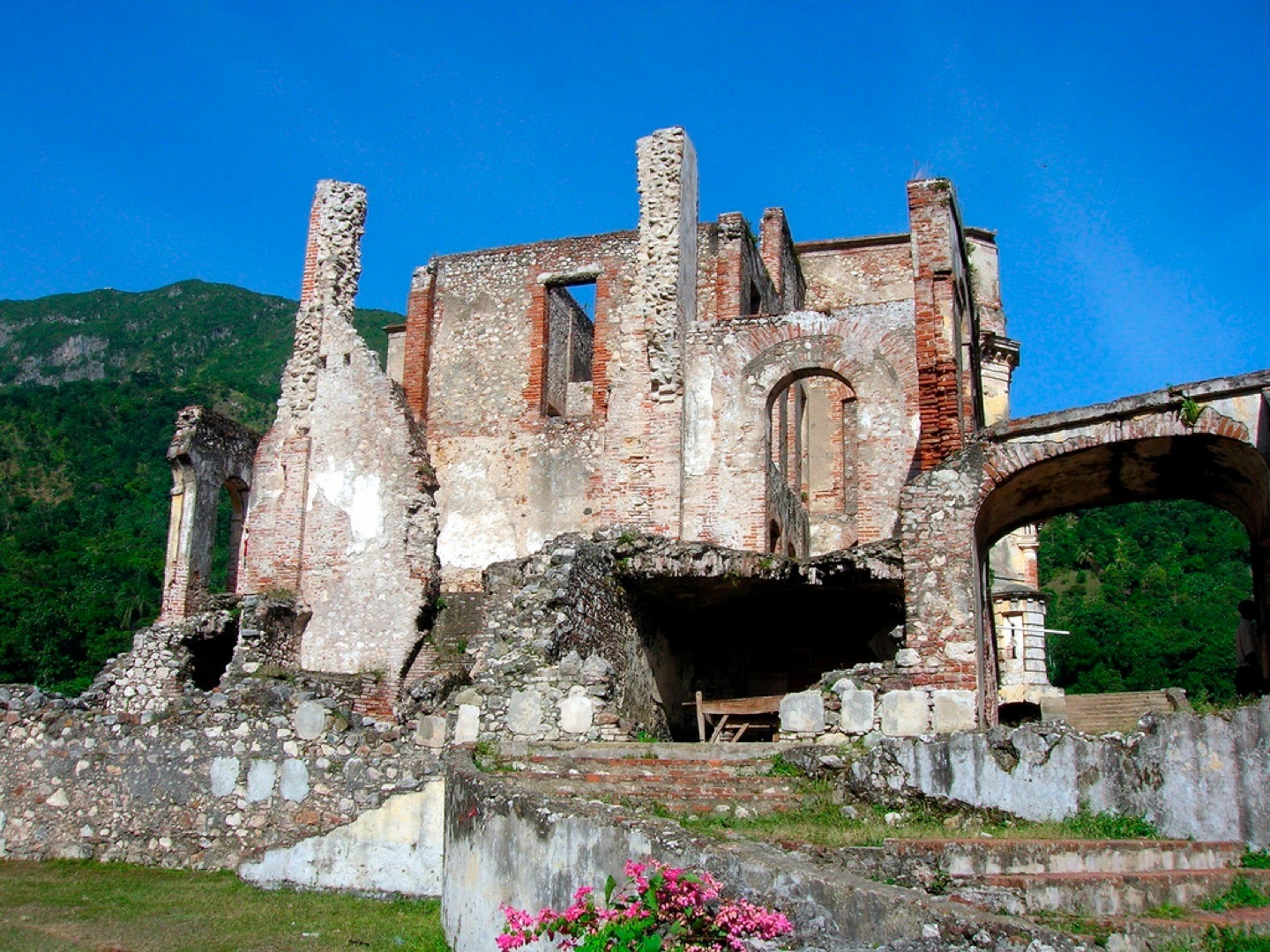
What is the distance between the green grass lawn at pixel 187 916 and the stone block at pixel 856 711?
233 inches

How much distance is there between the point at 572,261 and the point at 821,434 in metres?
6.55

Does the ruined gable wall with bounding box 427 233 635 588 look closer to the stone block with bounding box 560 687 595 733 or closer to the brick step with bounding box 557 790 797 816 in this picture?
the stone block with bounding box 560 687 595 733

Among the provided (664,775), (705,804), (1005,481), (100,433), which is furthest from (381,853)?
(100,433)

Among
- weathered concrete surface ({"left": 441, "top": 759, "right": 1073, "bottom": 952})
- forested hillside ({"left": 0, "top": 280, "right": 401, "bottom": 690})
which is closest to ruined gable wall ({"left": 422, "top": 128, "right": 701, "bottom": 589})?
weathered concrete surface ({"left": 441, "top": 759, "right": 1073, "bottom": 952})

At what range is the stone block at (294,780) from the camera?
1198cm

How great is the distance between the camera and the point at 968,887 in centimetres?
768

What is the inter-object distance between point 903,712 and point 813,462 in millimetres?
11358

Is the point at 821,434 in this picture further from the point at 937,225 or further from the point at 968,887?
the point at 968,887

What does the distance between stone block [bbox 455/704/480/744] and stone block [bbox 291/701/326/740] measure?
273cm

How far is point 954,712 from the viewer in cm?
1490

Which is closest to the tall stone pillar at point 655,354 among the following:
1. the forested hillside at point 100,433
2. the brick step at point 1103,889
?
the brick step at point 1103,889

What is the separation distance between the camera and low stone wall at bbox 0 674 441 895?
11.5m

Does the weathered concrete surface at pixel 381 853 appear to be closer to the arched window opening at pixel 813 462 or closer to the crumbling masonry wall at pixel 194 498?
the arched window opening at pixel 813 462

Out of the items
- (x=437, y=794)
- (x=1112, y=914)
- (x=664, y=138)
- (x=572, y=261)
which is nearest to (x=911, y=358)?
(x=664, y=138)
